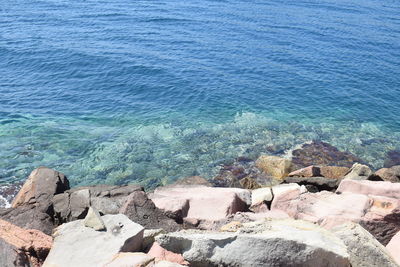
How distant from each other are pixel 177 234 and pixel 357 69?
1278 inches

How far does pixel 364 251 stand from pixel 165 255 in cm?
479

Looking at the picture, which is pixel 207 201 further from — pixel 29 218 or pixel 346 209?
pixel 29 218

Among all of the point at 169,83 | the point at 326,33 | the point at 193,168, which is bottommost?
the point at 193,168

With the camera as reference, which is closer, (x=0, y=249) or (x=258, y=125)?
(x=0, y=249)

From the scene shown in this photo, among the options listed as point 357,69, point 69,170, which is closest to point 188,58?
point 357,69

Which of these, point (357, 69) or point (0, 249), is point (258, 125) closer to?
point (357, 69)

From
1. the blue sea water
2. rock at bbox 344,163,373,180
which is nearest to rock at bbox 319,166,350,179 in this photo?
rock at bbox 344,163,373,180

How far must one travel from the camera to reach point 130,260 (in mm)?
9438

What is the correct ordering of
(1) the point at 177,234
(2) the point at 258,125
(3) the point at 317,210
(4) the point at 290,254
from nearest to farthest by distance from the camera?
1. (4) the point at 290,254
2. (1) the point at 177,234
3. (3) the point at 317,210
4. (2) the point at 258,125

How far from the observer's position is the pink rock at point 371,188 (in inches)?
571

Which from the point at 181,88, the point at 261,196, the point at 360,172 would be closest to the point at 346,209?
the point at 261,196

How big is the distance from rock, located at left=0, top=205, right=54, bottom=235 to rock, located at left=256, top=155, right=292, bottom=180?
12209 millimetres

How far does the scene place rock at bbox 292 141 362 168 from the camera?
24.0 metres

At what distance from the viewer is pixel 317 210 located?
1352cm
